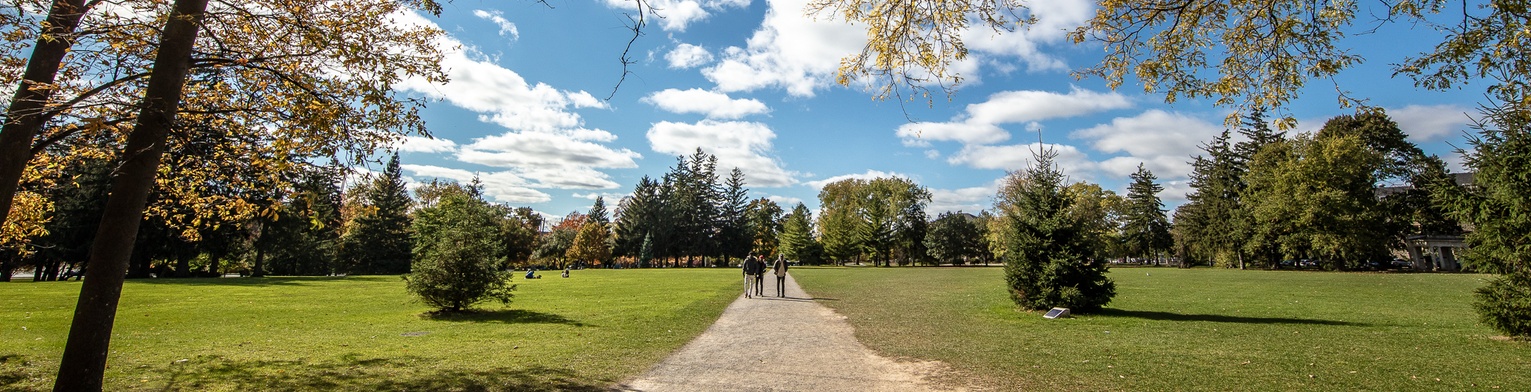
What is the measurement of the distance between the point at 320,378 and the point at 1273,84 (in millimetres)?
10401

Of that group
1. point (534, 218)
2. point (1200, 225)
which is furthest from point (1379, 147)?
point (534, 218)

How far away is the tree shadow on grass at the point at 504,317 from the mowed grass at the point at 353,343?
0.14 feet

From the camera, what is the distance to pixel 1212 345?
359 inches

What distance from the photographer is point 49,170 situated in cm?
665

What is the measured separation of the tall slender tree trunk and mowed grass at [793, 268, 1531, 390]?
8.71m

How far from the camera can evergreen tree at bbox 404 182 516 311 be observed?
1309 cm

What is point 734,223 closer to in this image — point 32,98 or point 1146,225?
point 1146,225

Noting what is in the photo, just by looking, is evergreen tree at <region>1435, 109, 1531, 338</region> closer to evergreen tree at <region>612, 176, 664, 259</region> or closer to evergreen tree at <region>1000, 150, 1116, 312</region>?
evergreen tree at <region>1000, 150, 1116, 312</region>

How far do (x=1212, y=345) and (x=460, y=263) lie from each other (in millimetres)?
14116

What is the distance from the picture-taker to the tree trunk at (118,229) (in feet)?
15.5

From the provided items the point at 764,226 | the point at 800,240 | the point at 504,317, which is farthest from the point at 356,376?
the point at 764,226

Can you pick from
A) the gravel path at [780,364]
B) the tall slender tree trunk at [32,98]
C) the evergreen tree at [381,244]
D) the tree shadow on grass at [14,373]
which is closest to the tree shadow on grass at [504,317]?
the gravel path at [780,364]

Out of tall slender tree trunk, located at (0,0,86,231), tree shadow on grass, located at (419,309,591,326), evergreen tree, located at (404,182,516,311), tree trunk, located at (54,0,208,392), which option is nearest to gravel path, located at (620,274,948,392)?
tree shadow on grass, located at (419,309,591,326)

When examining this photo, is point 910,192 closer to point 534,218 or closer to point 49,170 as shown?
point 534,218
